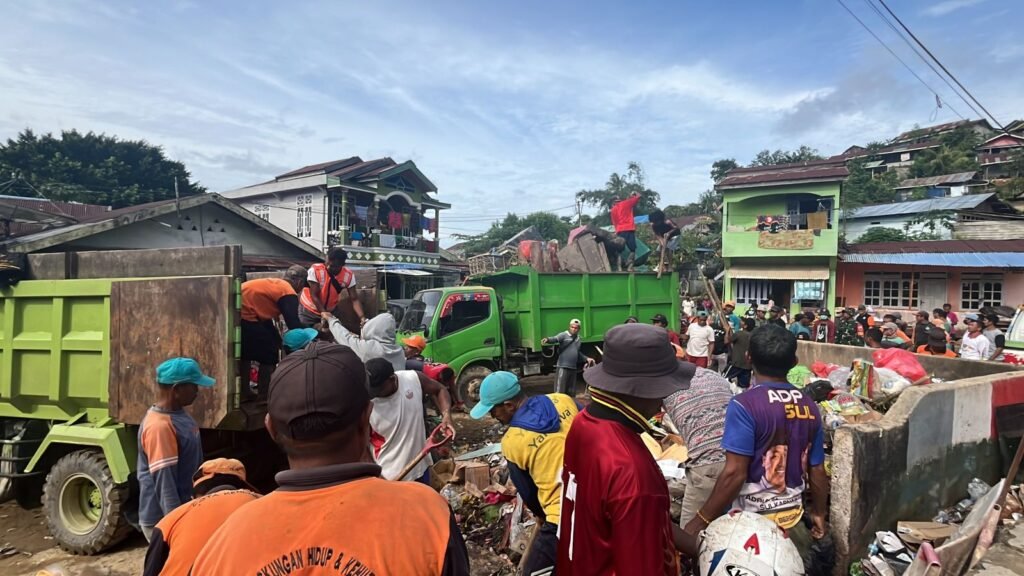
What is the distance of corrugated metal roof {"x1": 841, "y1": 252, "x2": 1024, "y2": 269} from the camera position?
1627 cm

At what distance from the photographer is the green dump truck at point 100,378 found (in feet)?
11.8

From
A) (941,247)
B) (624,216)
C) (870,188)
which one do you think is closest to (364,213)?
(624,216)

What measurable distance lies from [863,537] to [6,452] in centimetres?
644

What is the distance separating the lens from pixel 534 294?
940 cm

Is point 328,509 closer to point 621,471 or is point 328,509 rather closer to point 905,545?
point 621,471

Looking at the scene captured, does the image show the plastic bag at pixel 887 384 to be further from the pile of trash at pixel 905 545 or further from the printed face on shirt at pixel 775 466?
the printed face on shirt at pixel 775 466

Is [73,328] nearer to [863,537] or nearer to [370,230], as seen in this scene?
[863,537]

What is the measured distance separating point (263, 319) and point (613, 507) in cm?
362

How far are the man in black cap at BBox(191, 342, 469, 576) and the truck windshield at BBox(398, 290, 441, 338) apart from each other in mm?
7191

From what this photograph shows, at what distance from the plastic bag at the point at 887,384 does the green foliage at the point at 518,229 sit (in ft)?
113

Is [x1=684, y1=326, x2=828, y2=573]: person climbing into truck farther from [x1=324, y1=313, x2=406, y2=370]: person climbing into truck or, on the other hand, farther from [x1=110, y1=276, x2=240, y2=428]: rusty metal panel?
[x1=110, y1=276, x2=240, y2=428]: rusty metal panel

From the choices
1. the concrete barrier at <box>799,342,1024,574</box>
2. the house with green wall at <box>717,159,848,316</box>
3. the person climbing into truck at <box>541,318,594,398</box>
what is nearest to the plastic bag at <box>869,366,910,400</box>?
the concrete barrier at <box>799,342,1024,574</box>

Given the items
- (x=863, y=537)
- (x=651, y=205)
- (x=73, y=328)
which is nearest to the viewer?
(x=863, y=537)

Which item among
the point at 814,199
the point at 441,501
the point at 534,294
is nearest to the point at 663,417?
the point at 534,294
